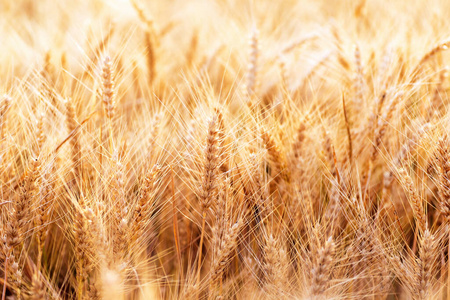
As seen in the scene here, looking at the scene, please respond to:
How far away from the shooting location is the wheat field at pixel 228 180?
0.93 m

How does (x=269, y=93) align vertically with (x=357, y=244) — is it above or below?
above

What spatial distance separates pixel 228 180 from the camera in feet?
3.18

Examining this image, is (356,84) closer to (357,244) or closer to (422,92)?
(422,92)

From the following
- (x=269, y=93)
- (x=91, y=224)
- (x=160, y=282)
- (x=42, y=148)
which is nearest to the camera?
(x=91, y=224)

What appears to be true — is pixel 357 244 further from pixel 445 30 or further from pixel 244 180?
pixel 445 30

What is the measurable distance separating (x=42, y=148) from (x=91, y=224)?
272 mm

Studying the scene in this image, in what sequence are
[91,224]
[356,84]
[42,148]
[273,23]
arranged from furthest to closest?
[273,23], [356,84], [42,148], [91,224]

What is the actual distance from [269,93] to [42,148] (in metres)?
0.98

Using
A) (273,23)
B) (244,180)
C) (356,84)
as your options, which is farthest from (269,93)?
(273,23)

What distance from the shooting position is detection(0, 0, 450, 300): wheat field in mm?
932

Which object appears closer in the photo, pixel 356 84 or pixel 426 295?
pixel 426 295

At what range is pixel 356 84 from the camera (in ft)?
4.28

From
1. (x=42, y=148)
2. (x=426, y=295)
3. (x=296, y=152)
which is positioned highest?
(x=42, y=148)

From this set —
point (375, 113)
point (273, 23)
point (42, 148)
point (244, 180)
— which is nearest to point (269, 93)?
point (375, 113)
